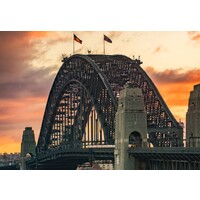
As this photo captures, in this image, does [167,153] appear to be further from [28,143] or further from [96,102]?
[28,143]

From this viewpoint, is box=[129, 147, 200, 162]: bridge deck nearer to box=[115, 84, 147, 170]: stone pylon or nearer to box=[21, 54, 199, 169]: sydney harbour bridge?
box=[115, 84, 147, 170]: stone pylon

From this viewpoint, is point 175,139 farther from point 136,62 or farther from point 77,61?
point 77,61

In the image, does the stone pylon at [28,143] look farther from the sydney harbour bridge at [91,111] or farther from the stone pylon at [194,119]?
the stone pylon at [194,119]

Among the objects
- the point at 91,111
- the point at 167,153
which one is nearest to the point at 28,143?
the point at 91,111

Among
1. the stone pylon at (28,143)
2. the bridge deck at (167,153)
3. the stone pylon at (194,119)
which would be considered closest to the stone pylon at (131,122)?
the bridge deck at (167,153)
